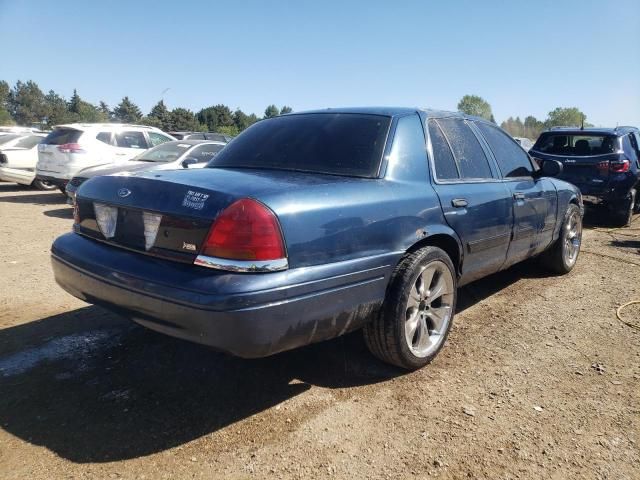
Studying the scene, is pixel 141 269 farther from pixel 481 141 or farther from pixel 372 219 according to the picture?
pixel 481 141

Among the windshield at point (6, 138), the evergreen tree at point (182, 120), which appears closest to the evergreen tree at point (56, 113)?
the evergreen tree at point (182, 120)

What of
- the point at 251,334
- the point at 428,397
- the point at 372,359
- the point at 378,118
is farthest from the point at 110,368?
the point at 378,118

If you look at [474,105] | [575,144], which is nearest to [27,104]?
[474,105]

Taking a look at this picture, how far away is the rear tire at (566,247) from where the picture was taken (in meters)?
5.13

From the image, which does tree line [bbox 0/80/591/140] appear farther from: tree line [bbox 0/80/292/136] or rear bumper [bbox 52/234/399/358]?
rear bumper [bbox 52/234/399/358]

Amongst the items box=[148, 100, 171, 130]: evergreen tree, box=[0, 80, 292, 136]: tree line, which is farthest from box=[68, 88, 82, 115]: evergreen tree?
box=[148, 100, 171, 130]: evergreen tree

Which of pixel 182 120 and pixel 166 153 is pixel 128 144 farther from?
pixel 182 120

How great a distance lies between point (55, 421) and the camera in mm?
2418

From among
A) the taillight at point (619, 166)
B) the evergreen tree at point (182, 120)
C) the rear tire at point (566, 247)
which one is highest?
the evergreen tree at point (182, 120)

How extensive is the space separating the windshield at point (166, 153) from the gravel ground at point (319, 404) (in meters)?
5.27

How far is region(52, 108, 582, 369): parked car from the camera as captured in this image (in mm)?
2219

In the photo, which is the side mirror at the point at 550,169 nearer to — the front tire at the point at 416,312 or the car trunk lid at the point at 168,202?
the front tire at the point at 416,312

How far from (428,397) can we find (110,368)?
191 centimetres

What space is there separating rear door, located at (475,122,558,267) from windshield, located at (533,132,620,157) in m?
4.38
